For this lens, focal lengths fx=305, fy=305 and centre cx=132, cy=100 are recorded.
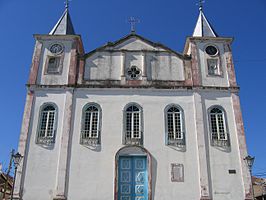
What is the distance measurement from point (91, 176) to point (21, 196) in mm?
4062

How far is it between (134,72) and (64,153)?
23.7ft

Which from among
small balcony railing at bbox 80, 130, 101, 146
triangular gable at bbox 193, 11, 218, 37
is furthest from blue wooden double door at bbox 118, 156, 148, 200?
triangular gable at bbox 193, 11, 218, 37

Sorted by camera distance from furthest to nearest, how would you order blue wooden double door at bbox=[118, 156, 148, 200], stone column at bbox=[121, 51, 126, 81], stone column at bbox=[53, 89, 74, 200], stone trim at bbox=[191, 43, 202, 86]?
stone column at bbox=[121, 51, 126, 81] < stone trim at bbox=[191, 43, 202, 86] < blue wooden double door at bbox=[118, 156, 148, 200] < stone column at bbox=[53, 89, 74, 200]

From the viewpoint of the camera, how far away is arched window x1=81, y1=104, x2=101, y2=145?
1869 cm

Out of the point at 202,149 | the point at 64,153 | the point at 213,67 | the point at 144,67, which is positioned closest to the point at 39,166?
the point at 64,153

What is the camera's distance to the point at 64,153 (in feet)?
59.8

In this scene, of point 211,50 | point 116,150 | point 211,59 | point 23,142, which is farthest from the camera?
point 211,50

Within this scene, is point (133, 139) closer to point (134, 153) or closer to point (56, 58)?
point (134, 153)

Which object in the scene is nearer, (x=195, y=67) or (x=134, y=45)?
(x=195, y=67)

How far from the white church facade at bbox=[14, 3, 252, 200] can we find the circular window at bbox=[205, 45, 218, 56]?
0.07 meters

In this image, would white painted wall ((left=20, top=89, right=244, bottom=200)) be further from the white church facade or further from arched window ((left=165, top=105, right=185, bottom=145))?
arched window ((left=165, top=105, right=185, bottom=145))

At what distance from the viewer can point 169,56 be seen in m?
21.8

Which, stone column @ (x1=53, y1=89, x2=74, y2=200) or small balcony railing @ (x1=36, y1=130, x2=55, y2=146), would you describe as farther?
small balcony railing @ (x1=36, y1=130, x2=55, y2=146)

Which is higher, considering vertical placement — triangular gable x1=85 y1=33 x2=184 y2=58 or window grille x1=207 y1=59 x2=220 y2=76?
triangular gable x1=85 y1=33 x2=184 y2=58
